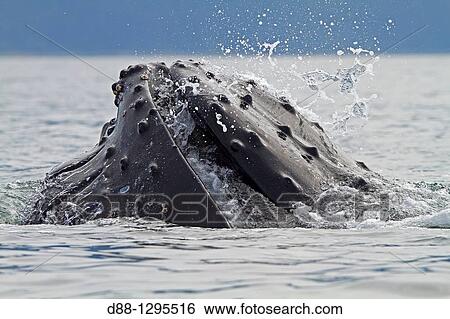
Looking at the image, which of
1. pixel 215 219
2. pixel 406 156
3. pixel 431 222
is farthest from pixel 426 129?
pixel 215 219

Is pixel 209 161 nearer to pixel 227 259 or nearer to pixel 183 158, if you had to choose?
pixel 183 158

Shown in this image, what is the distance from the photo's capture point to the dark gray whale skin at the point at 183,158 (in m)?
6.77

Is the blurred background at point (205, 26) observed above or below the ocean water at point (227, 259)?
above

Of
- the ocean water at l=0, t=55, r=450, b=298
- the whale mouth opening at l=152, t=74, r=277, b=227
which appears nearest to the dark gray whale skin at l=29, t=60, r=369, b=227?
the whale mouth opening at l=152, t=74, r=277, b=227

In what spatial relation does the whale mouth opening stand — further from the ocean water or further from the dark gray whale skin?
the ocean water

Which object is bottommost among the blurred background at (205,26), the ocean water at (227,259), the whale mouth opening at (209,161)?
the ocean water at (227,259)

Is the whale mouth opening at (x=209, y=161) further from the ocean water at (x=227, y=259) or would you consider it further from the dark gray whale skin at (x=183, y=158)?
the ocean water at (x=227, y=259)

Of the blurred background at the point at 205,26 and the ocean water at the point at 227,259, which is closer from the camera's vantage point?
the ocean water at the point at 227,259

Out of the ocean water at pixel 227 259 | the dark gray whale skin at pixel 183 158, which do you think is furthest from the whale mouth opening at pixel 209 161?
the ocean water at pixel 227 259

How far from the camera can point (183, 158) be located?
680 centimetres

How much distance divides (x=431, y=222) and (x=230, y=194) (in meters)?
1.71

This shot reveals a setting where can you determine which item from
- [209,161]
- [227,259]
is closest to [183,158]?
[209,161]

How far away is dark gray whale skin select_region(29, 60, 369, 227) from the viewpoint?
6770 mm
